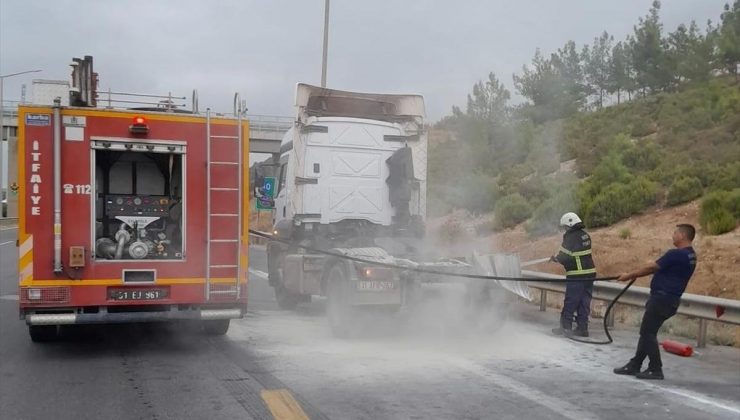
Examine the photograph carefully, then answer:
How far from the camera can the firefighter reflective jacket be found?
9734mm

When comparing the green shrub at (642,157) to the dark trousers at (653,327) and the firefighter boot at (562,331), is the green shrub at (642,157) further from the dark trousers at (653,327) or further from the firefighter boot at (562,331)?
the dark trousers at (653,327)

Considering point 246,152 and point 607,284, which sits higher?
point 246,152

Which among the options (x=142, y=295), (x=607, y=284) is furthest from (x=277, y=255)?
(x=607, y=284)

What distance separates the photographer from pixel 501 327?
9.90 m

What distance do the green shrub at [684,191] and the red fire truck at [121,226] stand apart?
16.8 metres

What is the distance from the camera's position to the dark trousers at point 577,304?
381 inches

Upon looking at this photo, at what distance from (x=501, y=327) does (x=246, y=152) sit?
4.06 metres

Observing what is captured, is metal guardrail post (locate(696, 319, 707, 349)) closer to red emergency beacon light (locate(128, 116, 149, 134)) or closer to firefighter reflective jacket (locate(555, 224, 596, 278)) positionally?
firefighter reflective jacket (locate(555, 224, 596, 278))

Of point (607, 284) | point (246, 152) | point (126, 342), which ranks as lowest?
point (126, 342)

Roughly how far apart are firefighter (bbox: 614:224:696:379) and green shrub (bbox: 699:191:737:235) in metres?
12.3

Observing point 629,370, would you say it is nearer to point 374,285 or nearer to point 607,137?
point 374,285

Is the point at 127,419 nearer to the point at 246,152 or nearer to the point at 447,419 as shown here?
the point at 447,419

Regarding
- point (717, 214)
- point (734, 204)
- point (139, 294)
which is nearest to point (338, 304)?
point (139, 294)

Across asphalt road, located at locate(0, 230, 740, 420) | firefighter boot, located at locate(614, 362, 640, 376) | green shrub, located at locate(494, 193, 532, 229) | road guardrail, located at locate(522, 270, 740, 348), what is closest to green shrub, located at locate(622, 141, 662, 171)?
green shrub, located at locate(494, 193, 532, 229)
